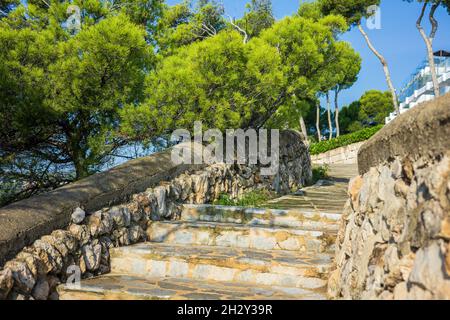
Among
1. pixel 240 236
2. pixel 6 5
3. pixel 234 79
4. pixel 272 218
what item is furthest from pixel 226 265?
pixel 6 5

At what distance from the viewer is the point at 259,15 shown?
1961 centimetres

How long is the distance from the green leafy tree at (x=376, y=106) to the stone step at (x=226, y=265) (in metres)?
36.3

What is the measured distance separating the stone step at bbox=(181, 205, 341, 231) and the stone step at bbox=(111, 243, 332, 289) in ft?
2.96

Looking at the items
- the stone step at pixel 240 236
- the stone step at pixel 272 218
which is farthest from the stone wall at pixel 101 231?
the stone step at pixel 272 218

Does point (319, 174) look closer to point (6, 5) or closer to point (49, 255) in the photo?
point (6, 5)

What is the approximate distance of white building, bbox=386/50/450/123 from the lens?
28969 mm

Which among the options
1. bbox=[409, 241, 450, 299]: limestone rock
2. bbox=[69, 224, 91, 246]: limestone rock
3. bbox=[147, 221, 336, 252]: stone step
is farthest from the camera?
bbox=[147, 221, 336, 252]: stone step

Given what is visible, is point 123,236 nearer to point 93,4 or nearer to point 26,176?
point 26,176

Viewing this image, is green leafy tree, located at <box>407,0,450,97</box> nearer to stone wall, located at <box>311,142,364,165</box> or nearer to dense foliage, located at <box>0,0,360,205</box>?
stone wall, located at <box>311,142,364,165</box>

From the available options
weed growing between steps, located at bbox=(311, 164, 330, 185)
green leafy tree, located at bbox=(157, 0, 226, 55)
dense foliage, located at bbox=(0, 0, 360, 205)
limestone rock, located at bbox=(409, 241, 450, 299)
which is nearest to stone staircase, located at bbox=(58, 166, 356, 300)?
limestone rock, located at bbox=(409, 241, 450, 299)

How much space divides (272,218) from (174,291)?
2128mm
